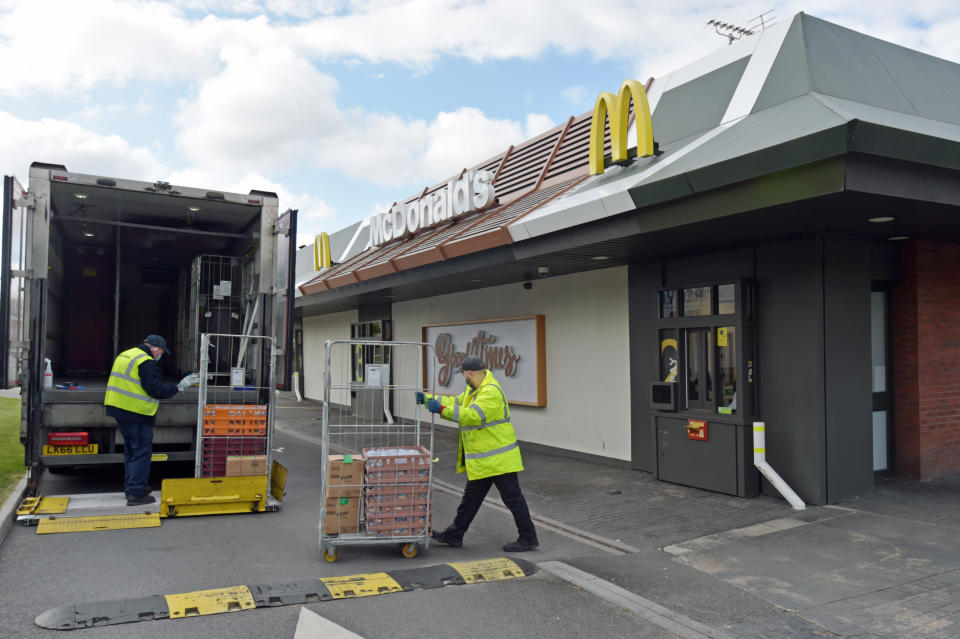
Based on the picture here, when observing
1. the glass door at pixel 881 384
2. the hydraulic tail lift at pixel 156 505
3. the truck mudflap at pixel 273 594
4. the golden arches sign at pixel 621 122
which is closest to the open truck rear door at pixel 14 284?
the hydraulic tail lift at pixel 156 505

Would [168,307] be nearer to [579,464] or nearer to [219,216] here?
[219,216]

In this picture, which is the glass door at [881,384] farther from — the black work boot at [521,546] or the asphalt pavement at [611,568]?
the black work boot at [521,546]

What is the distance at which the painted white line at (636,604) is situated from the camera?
451cm

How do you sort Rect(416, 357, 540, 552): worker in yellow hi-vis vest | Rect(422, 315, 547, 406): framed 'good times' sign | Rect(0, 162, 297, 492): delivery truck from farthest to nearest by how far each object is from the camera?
1. Rect(422, 315, 547, 406): framed 'good times' sign
2. Rect(0, 162, 297, 492): delivery truck
3. Rect(416, 357, 540, 552): worker in yellow hi-vis vest

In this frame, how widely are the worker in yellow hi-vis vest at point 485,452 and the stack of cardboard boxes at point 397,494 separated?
0.39m

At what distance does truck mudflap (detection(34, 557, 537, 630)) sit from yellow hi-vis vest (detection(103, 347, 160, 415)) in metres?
3.09

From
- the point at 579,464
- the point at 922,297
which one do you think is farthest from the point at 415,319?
the point at 922,297

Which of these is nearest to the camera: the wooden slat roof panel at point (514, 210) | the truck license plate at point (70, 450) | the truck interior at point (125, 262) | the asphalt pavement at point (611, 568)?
the asphalt pavement at point (611, 568)

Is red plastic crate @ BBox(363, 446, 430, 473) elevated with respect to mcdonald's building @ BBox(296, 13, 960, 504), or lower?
lower

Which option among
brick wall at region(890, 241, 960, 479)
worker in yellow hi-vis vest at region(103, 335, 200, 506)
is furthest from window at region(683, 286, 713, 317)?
worker in yellow hi-vis vest at region(103, 335, 200, 506)

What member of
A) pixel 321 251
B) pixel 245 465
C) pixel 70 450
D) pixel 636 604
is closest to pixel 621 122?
pixel 636 604

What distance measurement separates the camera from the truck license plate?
7.54m

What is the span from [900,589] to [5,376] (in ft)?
27.1

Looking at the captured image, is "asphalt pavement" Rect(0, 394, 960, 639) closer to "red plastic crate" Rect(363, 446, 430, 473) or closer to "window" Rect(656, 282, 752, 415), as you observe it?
"red plastic crate" Rect(363, 446, 430, 473)
